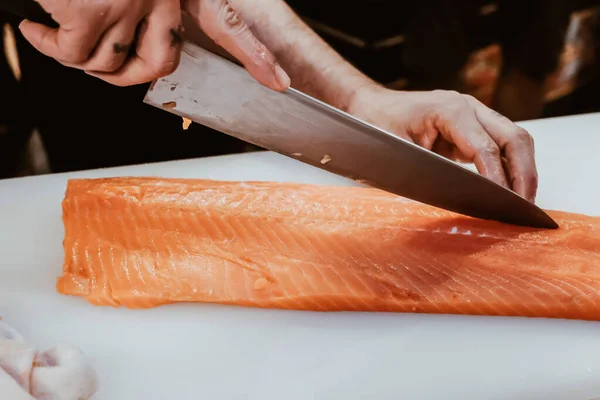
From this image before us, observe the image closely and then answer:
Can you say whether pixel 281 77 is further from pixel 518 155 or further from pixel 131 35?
pixel 518 155

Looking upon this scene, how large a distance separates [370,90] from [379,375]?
4.07 feet

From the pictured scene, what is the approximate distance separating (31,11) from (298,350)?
1157 millimetres

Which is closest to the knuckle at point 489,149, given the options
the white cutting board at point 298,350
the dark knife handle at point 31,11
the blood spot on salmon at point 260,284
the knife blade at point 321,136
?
the knife blade at point 321,136

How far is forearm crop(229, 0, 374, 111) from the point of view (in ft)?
7.98

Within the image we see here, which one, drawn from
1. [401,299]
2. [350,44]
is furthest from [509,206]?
[350,44]

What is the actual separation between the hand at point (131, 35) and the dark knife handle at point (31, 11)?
0.01 m

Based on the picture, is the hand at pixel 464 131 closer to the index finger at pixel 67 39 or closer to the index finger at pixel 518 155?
the index finger at pixel 518 155

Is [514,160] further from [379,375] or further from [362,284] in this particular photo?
[379,375]

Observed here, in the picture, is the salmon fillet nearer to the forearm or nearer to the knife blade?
the knife blade

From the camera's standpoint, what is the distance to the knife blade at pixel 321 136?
1490mm

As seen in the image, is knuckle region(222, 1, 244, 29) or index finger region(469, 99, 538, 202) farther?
index finger region(469, 99, 538, 202)

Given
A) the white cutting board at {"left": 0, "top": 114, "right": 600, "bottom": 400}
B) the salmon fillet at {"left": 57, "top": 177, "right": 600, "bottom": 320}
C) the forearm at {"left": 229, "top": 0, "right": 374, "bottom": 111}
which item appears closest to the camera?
the white cutting board at {"left": 0, "top": 114, "right": 600, "bottom": 400}

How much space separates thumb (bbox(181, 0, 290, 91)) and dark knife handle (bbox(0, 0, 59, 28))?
0.94 feet

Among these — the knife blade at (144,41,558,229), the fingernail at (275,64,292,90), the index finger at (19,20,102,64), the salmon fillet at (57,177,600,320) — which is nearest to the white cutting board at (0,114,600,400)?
the salmon fillet at (57,177,600,320)
